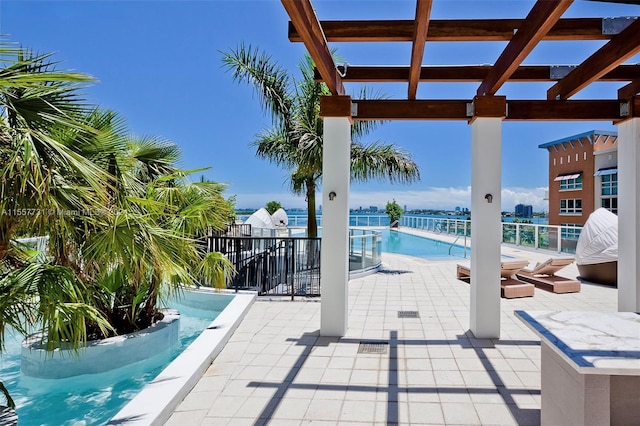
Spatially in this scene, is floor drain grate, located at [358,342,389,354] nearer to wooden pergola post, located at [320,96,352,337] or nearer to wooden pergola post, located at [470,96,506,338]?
wooden pergola post, located at [320,96,352,337]

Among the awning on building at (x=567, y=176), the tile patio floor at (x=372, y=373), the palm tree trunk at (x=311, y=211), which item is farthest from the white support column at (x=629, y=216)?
the awning on building at (x=567, y=176)

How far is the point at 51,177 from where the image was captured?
2.28 metres

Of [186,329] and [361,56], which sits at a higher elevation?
[361,56]

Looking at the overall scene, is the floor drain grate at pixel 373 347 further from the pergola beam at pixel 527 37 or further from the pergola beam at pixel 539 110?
the pergola beam at pixel 527 37

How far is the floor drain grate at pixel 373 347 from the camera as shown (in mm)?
3912

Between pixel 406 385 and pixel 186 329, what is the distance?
12.6 ft

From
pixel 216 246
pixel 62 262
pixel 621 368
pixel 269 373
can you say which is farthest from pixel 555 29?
pixel 216 246

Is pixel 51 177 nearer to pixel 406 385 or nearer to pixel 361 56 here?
pixel 406 385

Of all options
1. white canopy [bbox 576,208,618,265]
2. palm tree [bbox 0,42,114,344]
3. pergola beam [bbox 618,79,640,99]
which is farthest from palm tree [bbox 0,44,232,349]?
white canopy [bbox 576,208,618,265]

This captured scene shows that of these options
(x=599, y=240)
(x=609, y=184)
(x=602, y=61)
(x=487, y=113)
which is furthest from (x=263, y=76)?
(x=609, y=184)

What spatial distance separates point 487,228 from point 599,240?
477 cm

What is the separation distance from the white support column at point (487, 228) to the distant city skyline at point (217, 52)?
0.13 meters

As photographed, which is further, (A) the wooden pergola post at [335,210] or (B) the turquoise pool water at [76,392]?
(A) the wooden pergola post at [335,210]

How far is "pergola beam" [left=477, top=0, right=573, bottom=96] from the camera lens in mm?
2756
